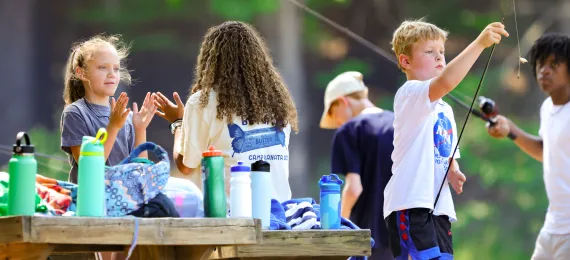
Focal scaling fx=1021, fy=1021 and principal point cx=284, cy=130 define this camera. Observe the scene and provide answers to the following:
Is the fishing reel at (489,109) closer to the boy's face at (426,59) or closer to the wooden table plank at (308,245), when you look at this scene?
the boy's face at (426,59)

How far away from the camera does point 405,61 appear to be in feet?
12.9

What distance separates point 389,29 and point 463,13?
1.98 feet

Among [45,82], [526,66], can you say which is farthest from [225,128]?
[526,66]

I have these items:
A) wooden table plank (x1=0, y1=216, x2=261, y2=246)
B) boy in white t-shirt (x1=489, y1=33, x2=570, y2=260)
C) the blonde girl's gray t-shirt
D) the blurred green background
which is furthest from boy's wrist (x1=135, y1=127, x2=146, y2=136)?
the blurred green background

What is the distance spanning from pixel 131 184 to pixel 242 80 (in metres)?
0.94

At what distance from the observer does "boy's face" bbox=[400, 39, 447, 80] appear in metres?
3.86

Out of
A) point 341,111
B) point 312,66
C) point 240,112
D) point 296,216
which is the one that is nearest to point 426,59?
point 240,112

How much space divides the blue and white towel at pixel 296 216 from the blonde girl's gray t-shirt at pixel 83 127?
0.96m

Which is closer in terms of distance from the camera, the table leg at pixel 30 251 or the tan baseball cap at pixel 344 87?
the table leg at pixel 30 251

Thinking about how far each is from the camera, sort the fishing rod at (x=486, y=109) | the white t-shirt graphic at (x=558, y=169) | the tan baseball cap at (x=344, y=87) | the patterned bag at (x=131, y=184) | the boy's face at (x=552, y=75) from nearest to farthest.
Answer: the patterned bag at (x=131, y=184) < the fishing rod at (x=486, y=109) < the white t-shirt graphic at (x=558, y=169) < the boy's face at (x=552, y=75) < the tan baseball cap at (x=344, y=87)


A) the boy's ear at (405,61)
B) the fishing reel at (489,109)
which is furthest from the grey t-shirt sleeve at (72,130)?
the fishing reel at (489,109)

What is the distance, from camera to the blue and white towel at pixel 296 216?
3.03 meters

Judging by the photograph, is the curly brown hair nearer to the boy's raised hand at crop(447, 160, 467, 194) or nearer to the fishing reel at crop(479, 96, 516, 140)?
the boy's raised hand at crop(447, 160, 467, 194)

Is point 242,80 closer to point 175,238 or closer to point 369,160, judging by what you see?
point 175,238
